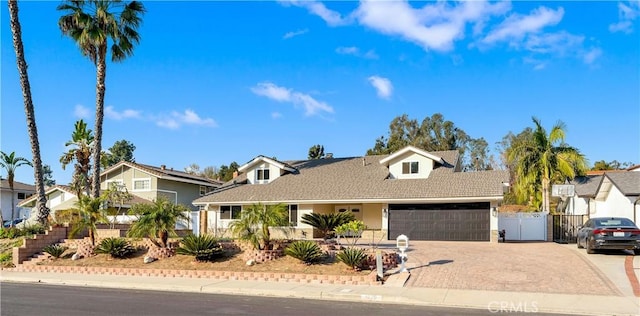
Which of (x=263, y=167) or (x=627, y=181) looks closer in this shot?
(x=627, y=181)

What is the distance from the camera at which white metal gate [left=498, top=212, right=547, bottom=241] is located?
27.6m

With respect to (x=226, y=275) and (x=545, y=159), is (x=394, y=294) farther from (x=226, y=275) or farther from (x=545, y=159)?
(x=545, y=159)

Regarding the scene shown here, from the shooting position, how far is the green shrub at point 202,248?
62.5ft

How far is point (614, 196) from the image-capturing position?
92.8 feet

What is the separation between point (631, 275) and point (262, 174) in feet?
79.0

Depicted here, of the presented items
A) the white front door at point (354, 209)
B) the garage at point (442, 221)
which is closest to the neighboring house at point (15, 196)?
the white front door at point (354, 209)

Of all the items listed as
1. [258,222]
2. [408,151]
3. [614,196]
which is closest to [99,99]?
[258,222]

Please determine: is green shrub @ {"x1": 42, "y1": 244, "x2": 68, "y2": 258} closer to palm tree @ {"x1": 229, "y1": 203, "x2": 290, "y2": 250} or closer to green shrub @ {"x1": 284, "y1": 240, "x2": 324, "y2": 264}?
palm tree @ {"x1": 229, "y1": 203, "x2": 290, "y2": 250}

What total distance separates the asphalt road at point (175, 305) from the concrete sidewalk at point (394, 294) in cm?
Result: 55

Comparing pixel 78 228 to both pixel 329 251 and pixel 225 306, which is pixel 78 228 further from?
pixel 225 306

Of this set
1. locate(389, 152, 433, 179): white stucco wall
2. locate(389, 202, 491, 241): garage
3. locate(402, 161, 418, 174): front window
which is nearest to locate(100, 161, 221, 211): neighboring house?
locate(389, 152, 433, 179): white stucco wall

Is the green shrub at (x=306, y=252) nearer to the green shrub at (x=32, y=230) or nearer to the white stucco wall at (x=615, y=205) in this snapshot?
the green shrub at (x=32, y=230)

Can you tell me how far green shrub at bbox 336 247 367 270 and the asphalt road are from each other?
373 centimetres

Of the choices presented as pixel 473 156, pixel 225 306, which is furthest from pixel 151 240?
pixel 473 156
